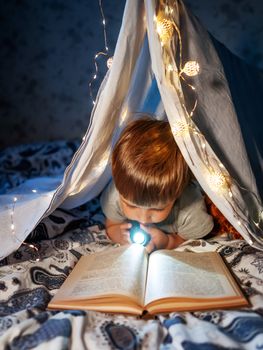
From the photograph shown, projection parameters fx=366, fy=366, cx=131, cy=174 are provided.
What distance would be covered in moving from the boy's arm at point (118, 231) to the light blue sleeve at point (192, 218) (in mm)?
165

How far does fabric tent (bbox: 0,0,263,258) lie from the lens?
0.83m

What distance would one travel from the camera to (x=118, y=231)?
1.12 metres

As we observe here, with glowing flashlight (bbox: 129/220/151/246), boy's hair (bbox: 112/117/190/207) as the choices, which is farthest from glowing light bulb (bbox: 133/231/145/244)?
boy's hair (bbox: 112/117/190/207)

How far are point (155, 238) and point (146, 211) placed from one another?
10 centimetres

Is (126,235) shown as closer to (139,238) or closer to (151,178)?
(139,238)

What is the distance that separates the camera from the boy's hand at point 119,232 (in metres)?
1.08

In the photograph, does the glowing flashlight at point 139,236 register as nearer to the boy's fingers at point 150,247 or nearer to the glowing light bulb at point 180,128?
the boy's fingers at point 150,247

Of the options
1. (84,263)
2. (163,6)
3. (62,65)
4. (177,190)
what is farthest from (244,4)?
(84,263)

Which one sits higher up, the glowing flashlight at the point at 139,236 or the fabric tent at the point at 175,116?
the fabric tent at the point at 175,116

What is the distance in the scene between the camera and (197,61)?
94 cm

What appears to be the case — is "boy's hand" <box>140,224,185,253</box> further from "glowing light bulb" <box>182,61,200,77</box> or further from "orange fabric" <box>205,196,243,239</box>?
"glowing light bulb" <box>182,61,200,77</box>

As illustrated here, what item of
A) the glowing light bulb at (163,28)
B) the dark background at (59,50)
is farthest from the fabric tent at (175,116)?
the dark background at (59,50)

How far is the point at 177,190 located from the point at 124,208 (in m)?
0.17

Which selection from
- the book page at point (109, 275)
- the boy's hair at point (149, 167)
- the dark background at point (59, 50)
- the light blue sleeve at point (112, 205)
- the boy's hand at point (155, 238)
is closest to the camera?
the book page at point (109, 275)
